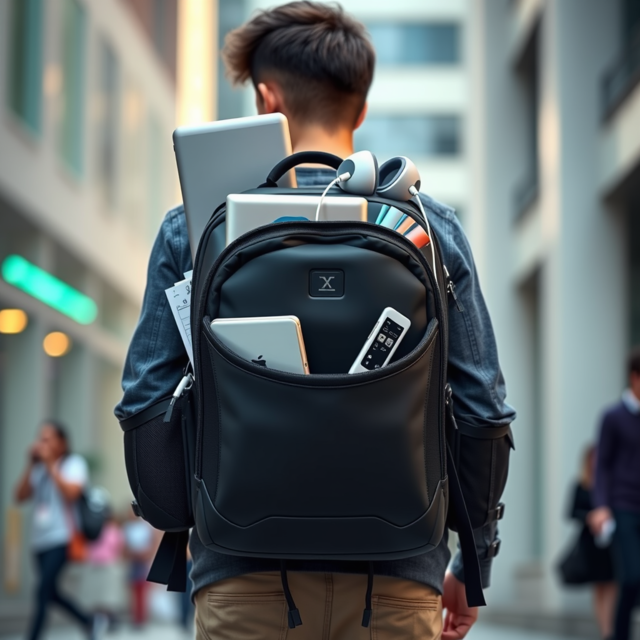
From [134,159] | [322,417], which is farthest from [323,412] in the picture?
[134,159]

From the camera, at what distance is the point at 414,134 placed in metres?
42.4

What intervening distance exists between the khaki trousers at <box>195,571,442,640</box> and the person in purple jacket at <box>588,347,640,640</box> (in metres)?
5.96

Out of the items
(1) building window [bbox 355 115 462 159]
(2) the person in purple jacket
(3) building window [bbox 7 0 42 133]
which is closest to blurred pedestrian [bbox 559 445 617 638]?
(2) the person in purple jacket

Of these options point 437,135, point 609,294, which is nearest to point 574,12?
point 609,294

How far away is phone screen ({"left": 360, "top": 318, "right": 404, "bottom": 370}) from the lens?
210 cm

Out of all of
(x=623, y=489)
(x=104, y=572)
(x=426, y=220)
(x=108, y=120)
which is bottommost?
(x=104, y=572)

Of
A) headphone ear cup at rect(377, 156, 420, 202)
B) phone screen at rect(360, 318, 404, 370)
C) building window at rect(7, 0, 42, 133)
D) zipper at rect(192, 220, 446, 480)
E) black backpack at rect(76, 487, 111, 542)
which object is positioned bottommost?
black backpack at rect(76, 487, 111, 542)

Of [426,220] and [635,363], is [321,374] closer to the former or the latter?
[426,220]

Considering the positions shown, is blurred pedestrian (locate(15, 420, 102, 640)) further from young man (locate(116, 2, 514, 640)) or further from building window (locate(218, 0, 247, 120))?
building window (locate(218, 0, 247, 120))

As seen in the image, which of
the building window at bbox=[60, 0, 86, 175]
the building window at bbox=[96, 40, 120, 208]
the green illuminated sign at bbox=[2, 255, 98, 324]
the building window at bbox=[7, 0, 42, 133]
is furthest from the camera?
the building window at bbox=[96, 40, 120, 208]

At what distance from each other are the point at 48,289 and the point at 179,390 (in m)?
16.3

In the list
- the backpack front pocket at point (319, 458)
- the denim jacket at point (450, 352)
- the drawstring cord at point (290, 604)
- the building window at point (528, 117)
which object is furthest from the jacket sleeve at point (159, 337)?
the building window at point (528, 117)

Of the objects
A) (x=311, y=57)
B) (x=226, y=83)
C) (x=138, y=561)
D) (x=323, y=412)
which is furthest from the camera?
(x=226, y=83)

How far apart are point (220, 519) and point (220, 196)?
63 cm
